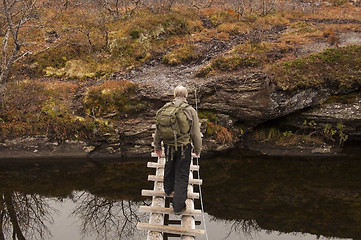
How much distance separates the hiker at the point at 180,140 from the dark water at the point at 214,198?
304 centimetres

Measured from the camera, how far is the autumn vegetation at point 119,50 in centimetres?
1227

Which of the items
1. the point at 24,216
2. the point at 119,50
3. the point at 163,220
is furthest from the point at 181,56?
the point at 163,220

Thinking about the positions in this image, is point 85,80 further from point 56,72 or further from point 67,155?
point 67,155

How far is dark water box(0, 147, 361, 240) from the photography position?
8.35 metres

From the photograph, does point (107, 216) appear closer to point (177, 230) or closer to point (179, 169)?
point (177, 230)

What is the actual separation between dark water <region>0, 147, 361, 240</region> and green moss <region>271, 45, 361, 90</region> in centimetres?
328

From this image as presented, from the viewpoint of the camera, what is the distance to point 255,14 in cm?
2062

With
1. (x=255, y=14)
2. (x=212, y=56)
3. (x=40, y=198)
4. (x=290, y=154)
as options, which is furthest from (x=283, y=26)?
(x=40, y=198)

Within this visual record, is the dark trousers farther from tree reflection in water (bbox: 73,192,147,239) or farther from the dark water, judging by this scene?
tree reflection in water (bbox: 73,192,147,239)

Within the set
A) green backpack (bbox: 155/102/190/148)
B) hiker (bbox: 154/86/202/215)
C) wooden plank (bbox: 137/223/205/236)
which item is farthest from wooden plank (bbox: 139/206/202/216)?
green backpack (bbox: 155/102/190/148)

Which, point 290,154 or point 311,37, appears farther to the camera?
point 311,37

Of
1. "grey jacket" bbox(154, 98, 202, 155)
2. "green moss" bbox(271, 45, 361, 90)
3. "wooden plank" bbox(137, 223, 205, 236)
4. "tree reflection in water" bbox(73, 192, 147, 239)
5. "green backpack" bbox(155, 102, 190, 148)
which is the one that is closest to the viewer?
"green backpack" bbox(155, 102, 190, 148)

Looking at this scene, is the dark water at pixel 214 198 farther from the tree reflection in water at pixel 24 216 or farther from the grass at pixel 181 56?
the grass at pixel 181 56

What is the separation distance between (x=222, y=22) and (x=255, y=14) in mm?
3228
